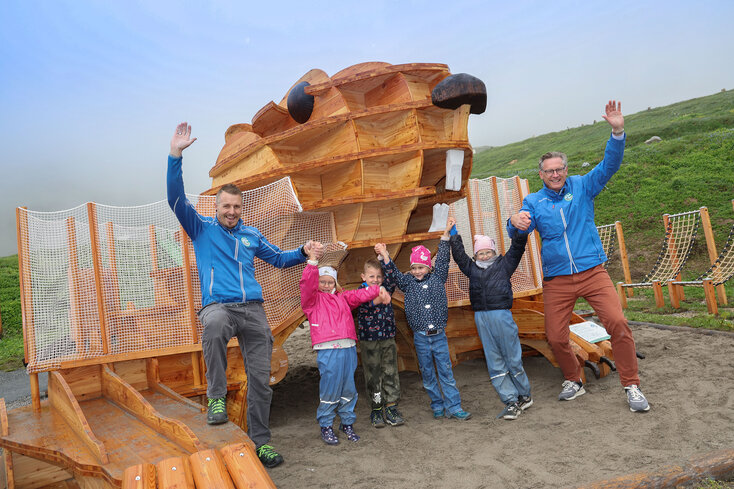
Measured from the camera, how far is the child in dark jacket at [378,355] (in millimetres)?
4871

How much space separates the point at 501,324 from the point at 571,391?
1064 millimetres

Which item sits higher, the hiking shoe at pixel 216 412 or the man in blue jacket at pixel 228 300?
the man in blue jacket at pixel 228 300

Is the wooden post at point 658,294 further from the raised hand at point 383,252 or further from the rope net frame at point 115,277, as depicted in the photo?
the rope net frame at point 115,277

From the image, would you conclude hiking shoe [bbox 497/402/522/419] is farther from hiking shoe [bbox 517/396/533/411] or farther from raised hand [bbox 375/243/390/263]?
raised hand [bbox 375/243/390/263]

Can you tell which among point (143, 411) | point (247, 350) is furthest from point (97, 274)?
point (247, 350)

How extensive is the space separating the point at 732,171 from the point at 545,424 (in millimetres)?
19137

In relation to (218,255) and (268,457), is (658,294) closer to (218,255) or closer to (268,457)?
(268,457)

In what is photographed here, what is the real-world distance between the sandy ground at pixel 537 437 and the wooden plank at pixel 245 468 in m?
0.78

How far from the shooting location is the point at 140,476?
2773 mm

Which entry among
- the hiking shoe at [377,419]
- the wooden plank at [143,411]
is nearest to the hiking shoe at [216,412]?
the wooden plank at [143,411]

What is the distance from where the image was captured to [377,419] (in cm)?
484

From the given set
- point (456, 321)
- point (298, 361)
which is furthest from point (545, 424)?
point (298, 361)

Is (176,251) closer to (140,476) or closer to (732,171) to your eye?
(140,476)

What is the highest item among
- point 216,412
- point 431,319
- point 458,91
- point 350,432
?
point 458,91
